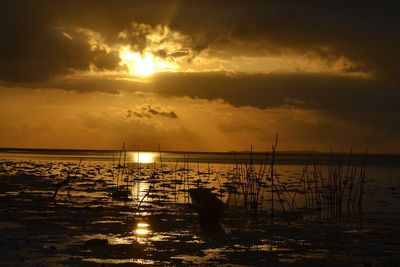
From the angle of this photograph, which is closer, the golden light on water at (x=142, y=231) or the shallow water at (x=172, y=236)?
the shallow water at (x=172, y=236)

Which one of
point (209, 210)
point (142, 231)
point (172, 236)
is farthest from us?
point (209, 210)

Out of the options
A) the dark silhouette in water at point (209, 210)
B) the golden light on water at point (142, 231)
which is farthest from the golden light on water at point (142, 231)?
the dark silhouette in water at point (209, 210)

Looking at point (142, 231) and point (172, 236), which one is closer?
point (172, 236)

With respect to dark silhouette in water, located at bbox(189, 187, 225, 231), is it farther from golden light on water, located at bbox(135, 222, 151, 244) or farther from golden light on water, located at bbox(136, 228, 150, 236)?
golden light on water, located at bbox(136, 228, 150, 236)

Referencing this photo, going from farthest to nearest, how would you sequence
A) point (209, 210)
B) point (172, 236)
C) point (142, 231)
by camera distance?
point (209, 210)
point (142, 231)
point (172, 236)

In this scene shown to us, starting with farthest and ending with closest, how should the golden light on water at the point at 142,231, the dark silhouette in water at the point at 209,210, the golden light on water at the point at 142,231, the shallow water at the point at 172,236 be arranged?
the dark silhouette in water at the point at 209,210, the golden light on water at the point at 142,231, the golden light on water at the point at 142,231, the shallow water at the point at 172,236

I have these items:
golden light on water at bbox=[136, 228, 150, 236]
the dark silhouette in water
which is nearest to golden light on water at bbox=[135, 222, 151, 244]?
golden light on water at bbox=[136, 228, 150, 236]

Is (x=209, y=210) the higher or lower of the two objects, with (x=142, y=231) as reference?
higher

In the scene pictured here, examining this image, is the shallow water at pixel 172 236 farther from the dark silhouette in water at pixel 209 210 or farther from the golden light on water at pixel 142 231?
the dark silhouette in water at pixel 209 210

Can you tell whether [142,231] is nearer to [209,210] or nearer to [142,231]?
[142,231]

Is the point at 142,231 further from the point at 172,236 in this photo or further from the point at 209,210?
the point at 209,210

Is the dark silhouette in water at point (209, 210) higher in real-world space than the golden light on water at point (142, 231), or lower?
higher

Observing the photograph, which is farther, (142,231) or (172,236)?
(142,231)

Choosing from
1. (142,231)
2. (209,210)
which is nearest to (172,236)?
(142,231)
